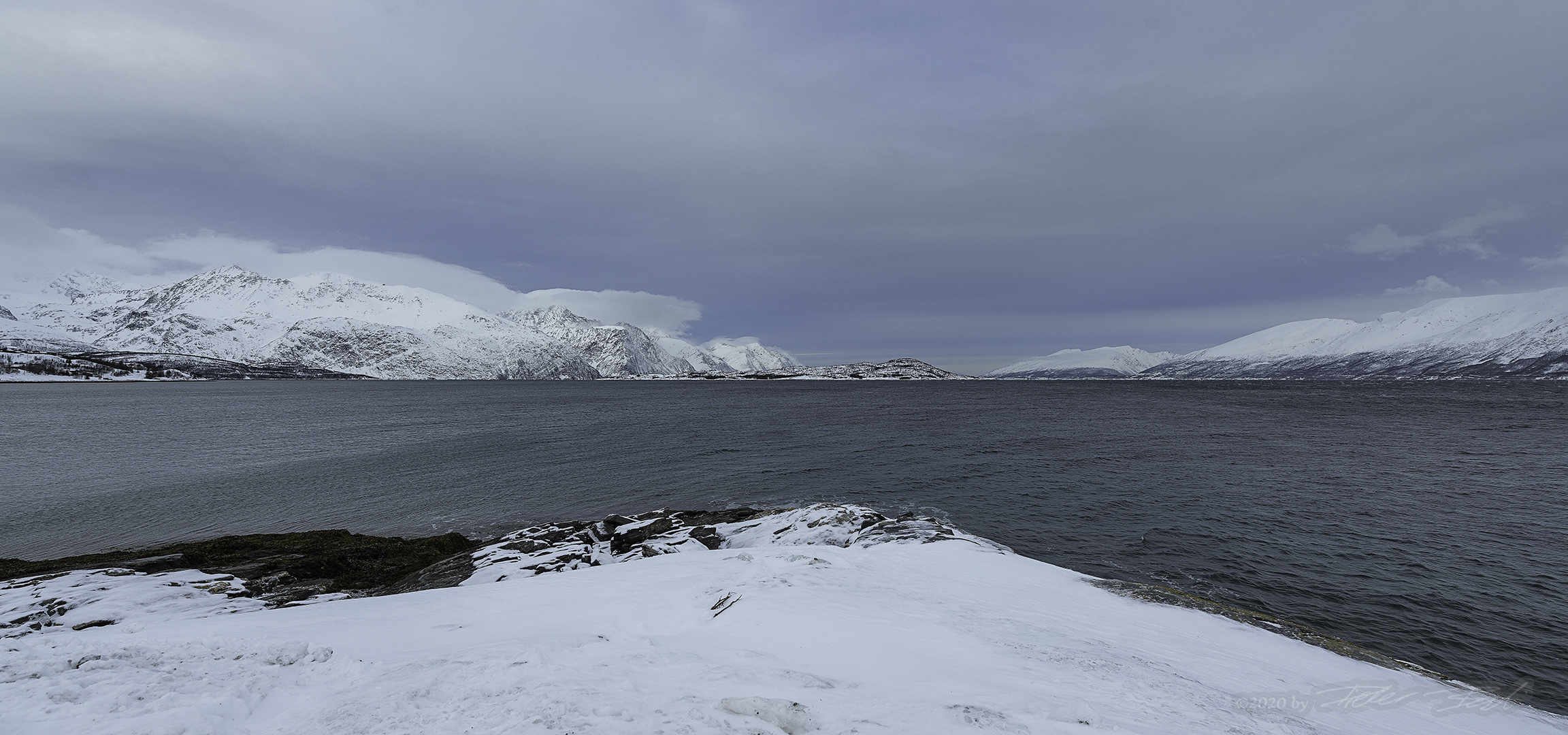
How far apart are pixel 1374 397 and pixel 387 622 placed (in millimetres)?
158885

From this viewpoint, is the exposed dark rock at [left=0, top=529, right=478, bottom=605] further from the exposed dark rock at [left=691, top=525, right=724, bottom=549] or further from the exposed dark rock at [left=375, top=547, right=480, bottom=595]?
the exposed dark rock at [left=691, top=525, right=724, bottom=549]

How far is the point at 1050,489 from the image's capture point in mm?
29734

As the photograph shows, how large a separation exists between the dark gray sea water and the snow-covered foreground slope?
7.42 meters

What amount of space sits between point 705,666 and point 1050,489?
1050 inches

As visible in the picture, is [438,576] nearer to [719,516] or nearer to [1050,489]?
[719,516]

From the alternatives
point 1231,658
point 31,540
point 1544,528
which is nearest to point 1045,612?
point 1231,658

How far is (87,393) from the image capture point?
13100 centimetres

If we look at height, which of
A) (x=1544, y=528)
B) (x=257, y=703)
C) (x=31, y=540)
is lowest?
(x=31, y=540)

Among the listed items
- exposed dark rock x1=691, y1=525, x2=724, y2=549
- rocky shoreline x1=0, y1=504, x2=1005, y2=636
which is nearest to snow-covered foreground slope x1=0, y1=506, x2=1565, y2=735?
rocky shoreline x1=0, y1=504, x2=1005, y2=636

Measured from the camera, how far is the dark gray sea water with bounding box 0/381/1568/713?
16.5 m

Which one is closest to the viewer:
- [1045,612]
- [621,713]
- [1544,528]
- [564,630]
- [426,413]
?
[621,713]

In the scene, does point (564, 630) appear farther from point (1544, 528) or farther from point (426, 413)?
point (426, 413)

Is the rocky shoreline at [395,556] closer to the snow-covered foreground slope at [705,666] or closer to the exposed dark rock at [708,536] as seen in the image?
the exposed dark rock at [708,536]

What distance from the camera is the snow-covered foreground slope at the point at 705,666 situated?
653cm
